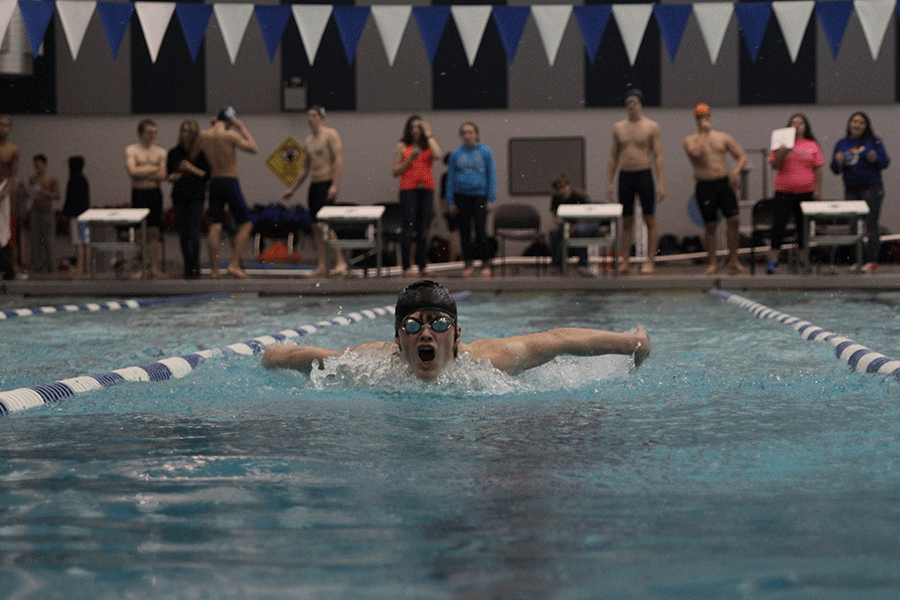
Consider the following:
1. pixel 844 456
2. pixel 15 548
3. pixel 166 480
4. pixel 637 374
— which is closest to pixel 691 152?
pixel 637 374

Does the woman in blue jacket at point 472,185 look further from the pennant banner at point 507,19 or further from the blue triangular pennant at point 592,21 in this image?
the blue triangular pennant at point 592,21

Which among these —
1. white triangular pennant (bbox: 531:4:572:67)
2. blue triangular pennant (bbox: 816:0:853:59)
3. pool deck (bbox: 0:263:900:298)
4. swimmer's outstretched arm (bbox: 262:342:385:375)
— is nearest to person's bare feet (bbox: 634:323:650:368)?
swimmer's outstretched arm (bbox: 262:342:385:375)

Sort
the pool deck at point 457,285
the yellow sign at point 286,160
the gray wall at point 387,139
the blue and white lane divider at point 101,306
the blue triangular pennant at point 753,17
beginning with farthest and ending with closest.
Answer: the yellow sign at point 286,160
the gray wall at point 387,139
the blue triangular pennant at point 753,17
the pool deck at point 457,285
the blue and white lane divider at point 101,306

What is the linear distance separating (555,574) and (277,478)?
1.14 metres

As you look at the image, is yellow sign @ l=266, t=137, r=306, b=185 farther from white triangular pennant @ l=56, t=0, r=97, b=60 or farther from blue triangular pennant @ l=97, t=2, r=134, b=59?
white triangular pennant @ l=56, t=0, r=97, b=60

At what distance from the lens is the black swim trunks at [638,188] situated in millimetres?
11258

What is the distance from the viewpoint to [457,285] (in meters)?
10.9

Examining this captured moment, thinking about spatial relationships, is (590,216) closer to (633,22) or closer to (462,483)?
(633,22)

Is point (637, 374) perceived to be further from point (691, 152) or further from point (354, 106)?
point (354, 106)

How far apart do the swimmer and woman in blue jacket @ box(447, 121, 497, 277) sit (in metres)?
6.53

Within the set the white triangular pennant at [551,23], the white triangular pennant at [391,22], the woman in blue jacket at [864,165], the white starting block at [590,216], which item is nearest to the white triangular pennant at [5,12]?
the white triangular pennant at [391,22]

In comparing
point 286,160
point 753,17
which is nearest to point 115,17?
point 286,160

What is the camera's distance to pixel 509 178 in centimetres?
1614

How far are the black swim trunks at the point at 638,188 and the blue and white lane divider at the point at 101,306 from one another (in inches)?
166
